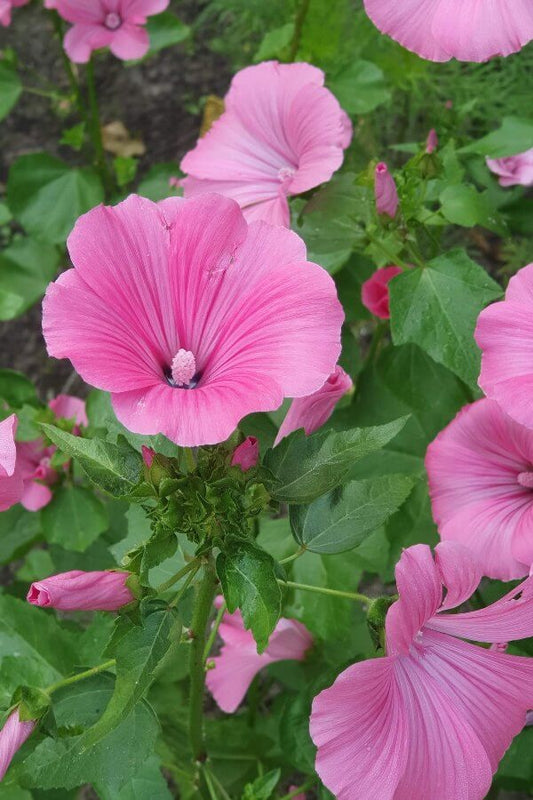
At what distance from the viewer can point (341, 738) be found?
1.01 metres

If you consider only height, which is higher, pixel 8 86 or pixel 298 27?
pixel 298 27

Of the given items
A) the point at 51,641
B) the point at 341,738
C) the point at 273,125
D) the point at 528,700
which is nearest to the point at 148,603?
the point at 341,738

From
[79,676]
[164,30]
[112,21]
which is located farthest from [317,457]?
[164,30]

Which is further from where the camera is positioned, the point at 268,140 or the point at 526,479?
the point at 268,140

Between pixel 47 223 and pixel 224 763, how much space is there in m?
1.42

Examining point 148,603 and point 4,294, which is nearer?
point 148,603

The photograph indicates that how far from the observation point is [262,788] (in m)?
1.44

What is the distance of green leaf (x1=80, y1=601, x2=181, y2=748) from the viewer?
38.2 inches

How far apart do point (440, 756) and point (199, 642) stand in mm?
350

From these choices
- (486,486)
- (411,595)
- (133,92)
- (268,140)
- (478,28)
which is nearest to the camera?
(411,595)

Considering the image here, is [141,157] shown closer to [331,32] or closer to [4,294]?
[331,32]

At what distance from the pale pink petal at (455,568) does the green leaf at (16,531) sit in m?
1.23

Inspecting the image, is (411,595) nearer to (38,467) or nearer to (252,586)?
(252,586)

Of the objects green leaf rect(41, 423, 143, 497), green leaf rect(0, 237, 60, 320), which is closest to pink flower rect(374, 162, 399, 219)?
green leaf rect(41, 423, 143, 497)
